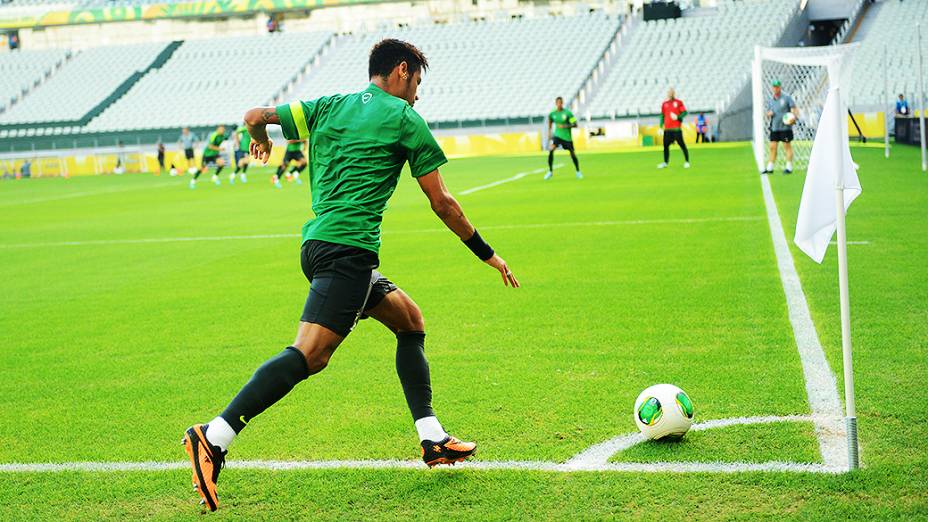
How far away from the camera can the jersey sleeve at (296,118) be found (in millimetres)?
4848

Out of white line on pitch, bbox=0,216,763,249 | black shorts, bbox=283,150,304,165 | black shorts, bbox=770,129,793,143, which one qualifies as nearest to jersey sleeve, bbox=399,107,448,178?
white line on pitch, bbox=0,216,763,249

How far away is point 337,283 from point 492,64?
51.3 m

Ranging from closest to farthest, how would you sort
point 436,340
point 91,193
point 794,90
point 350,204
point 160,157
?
point 350,204
point 436,340
point 91,193
point 794,90
point 160,157

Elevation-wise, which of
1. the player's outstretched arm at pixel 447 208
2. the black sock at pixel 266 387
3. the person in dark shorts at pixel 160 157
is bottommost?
the person in dark shorts at pixel 160 157

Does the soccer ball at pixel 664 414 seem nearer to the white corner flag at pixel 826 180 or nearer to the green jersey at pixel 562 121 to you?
the white corner flag at pixel 826 180

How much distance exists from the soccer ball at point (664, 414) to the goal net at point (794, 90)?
15.9 meters

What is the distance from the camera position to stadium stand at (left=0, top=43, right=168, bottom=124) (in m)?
58.5

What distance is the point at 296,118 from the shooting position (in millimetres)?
4848

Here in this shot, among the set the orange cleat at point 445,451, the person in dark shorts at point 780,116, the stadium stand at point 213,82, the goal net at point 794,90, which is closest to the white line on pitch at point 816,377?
the orange cleat at point 445,451

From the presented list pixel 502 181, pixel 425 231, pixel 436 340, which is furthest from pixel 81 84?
pixel 436 340

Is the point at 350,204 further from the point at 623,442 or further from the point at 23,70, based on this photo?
the point at 23,70

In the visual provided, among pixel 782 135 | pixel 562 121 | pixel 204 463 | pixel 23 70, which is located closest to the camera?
pixel 204 463

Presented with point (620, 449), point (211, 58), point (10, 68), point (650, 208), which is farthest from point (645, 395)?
point (10, 68)

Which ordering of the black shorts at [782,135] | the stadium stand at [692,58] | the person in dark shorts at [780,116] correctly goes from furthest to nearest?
the stadium stand at [692,58], the black shorts at [782,135], the person in dark shorts at [780,116]
